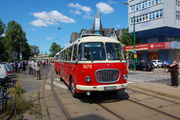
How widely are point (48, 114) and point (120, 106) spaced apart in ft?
8.56

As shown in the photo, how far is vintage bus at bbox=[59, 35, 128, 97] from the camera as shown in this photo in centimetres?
682

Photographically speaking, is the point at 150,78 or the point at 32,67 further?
the point at 32,67

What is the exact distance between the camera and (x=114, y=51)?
7.63m

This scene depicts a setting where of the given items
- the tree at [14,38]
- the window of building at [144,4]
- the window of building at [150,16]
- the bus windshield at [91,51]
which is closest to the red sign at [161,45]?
the window of building at [150,16]

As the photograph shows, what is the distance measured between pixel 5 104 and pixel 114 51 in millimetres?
4602

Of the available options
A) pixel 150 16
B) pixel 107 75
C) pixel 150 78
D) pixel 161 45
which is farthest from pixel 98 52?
pixel 150 16

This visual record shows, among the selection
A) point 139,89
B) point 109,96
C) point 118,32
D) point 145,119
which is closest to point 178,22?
point 139,89

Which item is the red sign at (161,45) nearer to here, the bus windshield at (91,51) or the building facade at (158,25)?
the building facade at (158,25)

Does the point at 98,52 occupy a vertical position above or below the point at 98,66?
above

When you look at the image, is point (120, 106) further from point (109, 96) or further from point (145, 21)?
point (145, 21)

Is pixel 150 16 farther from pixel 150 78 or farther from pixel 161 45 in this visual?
pixel 150 78

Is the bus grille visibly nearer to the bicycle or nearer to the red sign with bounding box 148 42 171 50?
the bicycle

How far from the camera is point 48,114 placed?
5762 mm

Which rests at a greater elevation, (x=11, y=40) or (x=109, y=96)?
(x=11, y=40)
